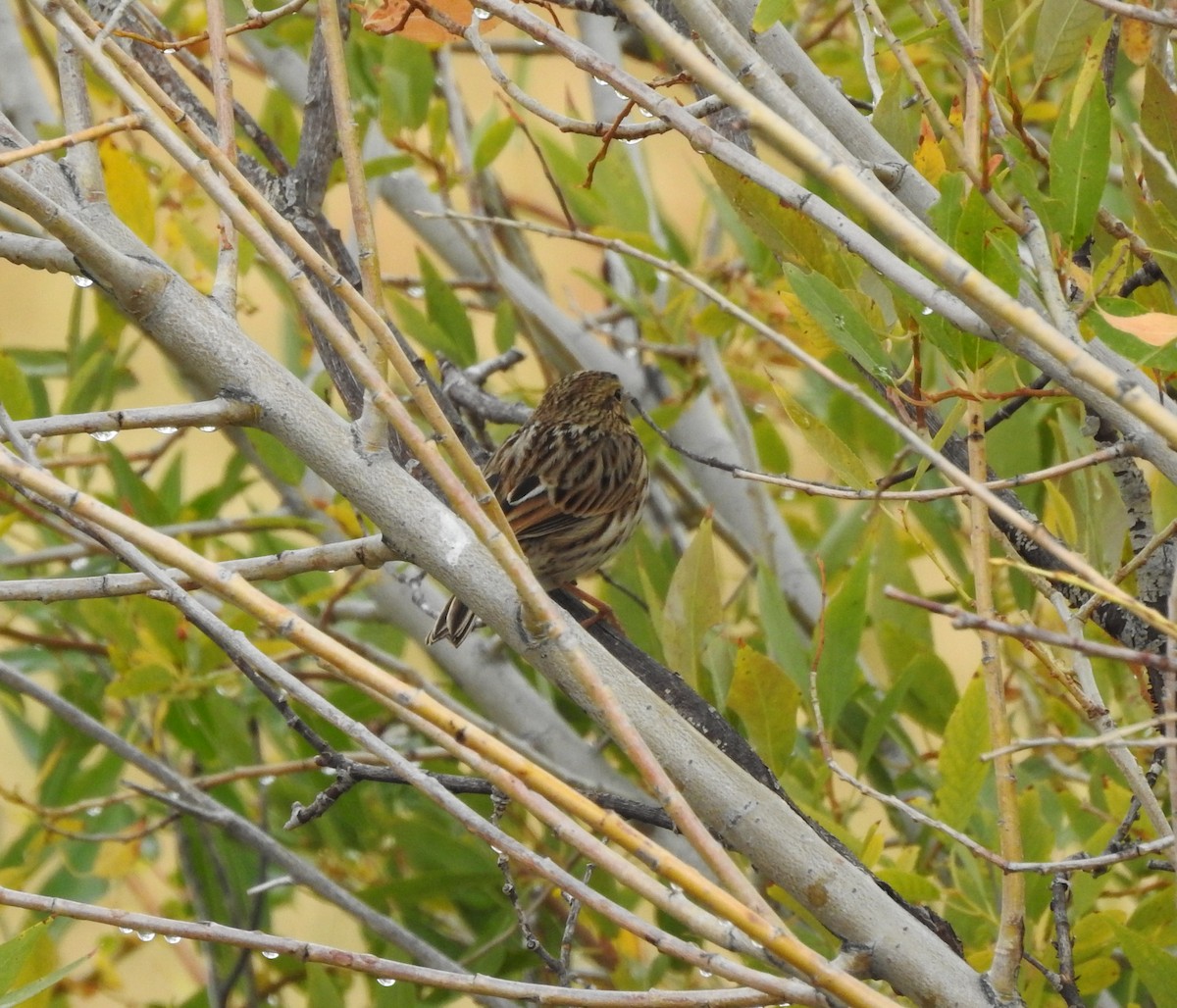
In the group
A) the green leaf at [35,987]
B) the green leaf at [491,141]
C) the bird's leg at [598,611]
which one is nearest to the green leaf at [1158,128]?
the bird's leg at [598,611]

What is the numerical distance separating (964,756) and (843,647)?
1.16ft

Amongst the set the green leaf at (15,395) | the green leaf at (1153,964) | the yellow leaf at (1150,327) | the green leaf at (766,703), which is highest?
the yellow leaf at (1150,327)

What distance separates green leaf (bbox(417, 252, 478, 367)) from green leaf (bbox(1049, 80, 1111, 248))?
169cm

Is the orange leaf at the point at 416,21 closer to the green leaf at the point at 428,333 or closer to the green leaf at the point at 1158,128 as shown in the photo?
the green leaf at the point at 1158,128

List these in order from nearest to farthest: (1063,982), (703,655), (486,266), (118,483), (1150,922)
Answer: (1063,982) → (1150,922) → (703,655) → (118,483) → (486,266)

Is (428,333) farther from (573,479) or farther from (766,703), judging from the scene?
(766,703)

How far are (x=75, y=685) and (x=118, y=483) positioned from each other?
0.45 metres

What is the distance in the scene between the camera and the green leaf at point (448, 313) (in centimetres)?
285

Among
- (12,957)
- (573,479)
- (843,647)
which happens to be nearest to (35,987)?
(12,957)

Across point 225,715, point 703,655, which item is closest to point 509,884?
point 703,655

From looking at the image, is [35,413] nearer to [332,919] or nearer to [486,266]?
[486,266]

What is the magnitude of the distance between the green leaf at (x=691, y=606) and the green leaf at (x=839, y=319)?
55 cm

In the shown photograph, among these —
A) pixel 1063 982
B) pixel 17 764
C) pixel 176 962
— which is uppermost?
pixel 1063 982

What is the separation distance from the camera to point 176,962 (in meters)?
3.88
